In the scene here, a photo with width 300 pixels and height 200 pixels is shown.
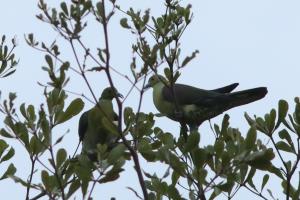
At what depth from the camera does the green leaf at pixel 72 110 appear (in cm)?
334

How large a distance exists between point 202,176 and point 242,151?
250 millimetres

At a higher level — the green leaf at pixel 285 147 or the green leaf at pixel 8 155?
the green leaf at pixel 8 155

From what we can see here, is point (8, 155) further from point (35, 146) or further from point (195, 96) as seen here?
point (195, 96)

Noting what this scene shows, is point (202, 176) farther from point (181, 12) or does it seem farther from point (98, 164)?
point (181, 12)

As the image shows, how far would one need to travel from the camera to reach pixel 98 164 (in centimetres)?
310

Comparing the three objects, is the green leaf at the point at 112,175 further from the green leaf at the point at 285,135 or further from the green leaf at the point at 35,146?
the green leaf at the point at 285,135

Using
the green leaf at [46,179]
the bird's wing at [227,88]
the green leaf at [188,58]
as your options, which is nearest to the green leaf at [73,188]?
the green leaf at [46,179]

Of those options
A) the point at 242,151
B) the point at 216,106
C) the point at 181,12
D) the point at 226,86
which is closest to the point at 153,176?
the point at 242,151

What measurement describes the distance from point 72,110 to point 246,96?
2.87 m

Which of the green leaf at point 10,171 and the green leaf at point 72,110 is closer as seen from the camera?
the green leaf at point 72,110

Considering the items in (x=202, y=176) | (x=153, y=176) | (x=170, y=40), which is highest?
(x=170, y=40)

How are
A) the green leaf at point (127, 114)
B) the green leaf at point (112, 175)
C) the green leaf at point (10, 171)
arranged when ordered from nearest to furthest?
the green leaf at point (112, 175), the green leaf at point (127, 114), the green leaf at point (10, 171)

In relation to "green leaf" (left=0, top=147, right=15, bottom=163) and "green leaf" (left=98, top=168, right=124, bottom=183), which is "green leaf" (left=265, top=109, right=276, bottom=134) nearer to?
"green leaf" (left=98, top=168, right=124, bottom=183)

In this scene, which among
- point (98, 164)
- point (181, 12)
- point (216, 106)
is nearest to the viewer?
point (98, 164)
